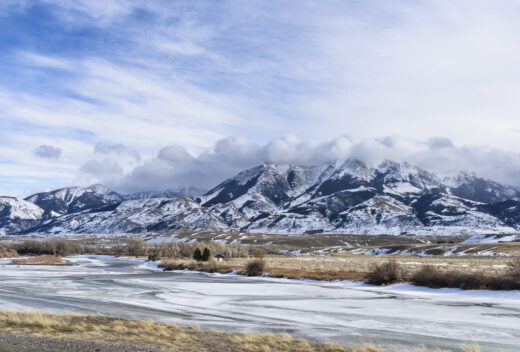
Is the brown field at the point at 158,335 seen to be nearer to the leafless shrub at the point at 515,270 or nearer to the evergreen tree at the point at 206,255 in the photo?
the leafless shrub at the point at 515,270

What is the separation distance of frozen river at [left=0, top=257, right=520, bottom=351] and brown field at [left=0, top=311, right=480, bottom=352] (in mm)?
Result: 2353

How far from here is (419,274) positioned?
42.5 m

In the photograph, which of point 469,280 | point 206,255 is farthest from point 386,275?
point 206,255

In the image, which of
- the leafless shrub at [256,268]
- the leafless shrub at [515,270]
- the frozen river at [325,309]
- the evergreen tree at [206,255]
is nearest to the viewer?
the frozen river at [325,309]

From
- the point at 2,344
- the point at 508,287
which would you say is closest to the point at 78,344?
the point at 2,344

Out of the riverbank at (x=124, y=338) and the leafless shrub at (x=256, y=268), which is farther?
the leafless shrub at (x=256, y=268)

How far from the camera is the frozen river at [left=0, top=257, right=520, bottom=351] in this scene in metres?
20.4

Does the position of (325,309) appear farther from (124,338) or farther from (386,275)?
(386,275)

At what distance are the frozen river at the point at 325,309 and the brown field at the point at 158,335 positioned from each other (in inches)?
92.6

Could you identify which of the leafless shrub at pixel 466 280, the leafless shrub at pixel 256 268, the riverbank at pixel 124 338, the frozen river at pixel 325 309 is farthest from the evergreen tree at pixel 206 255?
the riverbank at pixel 124 338

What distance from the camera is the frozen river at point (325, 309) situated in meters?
20.4

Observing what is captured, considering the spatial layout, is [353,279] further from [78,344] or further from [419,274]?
[78,344]

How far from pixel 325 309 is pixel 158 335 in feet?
47.5

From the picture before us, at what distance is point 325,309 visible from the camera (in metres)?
29.5
